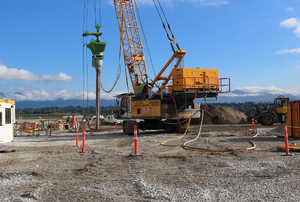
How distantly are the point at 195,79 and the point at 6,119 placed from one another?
12441 millimetres

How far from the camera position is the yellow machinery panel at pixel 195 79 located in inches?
725

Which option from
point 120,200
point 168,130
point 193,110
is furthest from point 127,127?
point 120,200

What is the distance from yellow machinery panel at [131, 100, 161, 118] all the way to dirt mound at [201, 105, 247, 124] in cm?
1628

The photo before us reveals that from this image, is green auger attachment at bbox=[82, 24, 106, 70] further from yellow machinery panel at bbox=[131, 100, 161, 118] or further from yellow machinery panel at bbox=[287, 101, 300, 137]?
yellow machinery panel at bbox=[287, 101, 300, 137]

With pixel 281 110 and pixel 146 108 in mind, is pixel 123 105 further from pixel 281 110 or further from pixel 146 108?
pixel 281 110

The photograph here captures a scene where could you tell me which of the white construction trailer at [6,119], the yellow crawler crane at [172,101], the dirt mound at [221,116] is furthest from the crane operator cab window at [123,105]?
the dirt mound at [221,116]

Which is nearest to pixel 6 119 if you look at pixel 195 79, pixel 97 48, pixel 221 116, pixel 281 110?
pixel 195 79

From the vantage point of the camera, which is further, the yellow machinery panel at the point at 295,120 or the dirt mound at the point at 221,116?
the dirt mound at the point at 221,116

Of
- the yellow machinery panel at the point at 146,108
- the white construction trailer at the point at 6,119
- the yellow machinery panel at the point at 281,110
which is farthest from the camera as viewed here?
the yellow machinery panel at the point at 281,110

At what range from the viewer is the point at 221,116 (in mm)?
34656

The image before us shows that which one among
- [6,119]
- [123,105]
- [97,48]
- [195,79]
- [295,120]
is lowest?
[295,120]

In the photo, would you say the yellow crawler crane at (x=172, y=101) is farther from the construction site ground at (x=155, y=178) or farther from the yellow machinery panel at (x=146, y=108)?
the construction site ground at (x=155, y=178)

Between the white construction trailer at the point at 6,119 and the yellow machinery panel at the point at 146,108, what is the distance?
28.1 ft

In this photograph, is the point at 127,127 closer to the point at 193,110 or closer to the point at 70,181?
the point at 193,110
